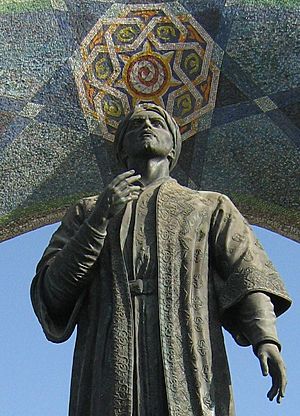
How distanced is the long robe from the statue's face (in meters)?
0.14

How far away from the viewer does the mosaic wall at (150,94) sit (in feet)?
25.0

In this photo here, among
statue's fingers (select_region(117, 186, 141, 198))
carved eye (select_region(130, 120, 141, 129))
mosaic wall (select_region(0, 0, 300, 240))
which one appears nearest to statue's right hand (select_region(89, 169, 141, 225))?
statue's fingers (select_region(117, 186, 141, 198))

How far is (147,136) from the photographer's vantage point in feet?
11.9

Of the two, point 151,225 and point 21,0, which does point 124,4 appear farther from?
point 151,225

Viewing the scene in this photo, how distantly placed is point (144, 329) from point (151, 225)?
0.37 m

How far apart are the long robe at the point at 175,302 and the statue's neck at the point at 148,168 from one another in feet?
0.30

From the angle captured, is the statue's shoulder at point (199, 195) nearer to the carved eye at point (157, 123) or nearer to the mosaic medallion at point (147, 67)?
the carved eye at point (157, 123)

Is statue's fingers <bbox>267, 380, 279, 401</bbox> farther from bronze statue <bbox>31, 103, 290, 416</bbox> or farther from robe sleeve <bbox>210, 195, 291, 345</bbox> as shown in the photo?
robe sleeve <bbox>210, 195, 291, 345</bbox>

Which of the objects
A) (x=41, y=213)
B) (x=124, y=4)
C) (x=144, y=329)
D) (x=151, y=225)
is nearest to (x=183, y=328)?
(x=144, y=329)

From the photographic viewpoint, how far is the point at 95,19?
7781mm

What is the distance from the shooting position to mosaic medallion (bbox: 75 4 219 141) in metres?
7.71

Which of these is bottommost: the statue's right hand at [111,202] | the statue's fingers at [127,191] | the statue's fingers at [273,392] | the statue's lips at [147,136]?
the statue's fingers at [273,392]

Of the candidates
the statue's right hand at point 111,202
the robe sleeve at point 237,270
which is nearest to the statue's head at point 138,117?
the robe sleeve at point 237,270

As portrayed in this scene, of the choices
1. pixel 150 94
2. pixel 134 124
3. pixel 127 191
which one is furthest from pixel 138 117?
pixel 150 94
